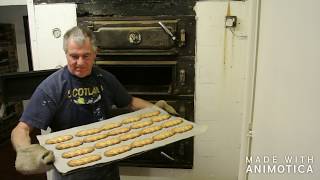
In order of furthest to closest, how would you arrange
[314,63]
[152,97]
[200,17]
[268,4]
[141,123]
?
[152,97] < [200,17] < [141,123] < [268,4] < [314,63]

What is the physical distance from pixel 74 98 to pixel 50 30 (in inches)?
34.3

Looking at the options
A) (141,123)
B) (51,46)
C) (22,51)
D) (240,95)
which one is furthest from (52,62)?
(22,51)

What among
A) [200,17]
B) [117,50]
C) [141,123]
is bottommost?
[141,123]

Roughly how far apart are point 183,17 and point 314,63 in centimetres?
137

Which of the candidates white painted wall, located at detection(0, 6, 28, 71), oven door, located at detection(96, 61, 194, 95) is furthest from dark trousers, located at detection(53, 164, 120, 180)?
white painted wall, located at detection(0, 6, 28, 71)

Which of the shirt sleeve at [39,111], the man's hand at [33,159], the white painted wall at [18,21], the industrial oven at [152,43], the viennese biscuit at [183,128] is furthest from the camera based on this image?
the white painted wall at [18,21]

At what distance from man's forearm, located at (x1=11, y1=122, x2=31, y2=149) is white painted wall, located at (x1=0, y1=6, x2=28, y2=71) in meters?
3.34

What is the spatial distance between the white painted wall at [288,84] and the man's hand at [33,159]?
3.07 feet

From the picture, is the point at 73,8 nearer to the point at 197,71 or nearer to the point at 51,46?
the point at 51,46

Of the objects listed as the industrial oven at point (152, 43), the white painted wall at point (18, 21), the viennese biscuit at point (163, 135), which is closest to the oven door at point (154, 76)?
the industrial oven at point (152, 43)

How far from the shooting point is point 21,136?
139cm

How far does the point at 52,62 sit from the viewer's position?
225 cm

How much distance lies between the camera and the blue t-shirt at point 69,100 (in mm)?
1473

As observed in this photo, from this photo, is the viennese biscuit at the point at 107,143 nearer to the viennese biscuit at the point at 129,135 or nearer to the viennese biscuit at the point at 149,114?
the viennese biscuit at the point at 129,135
